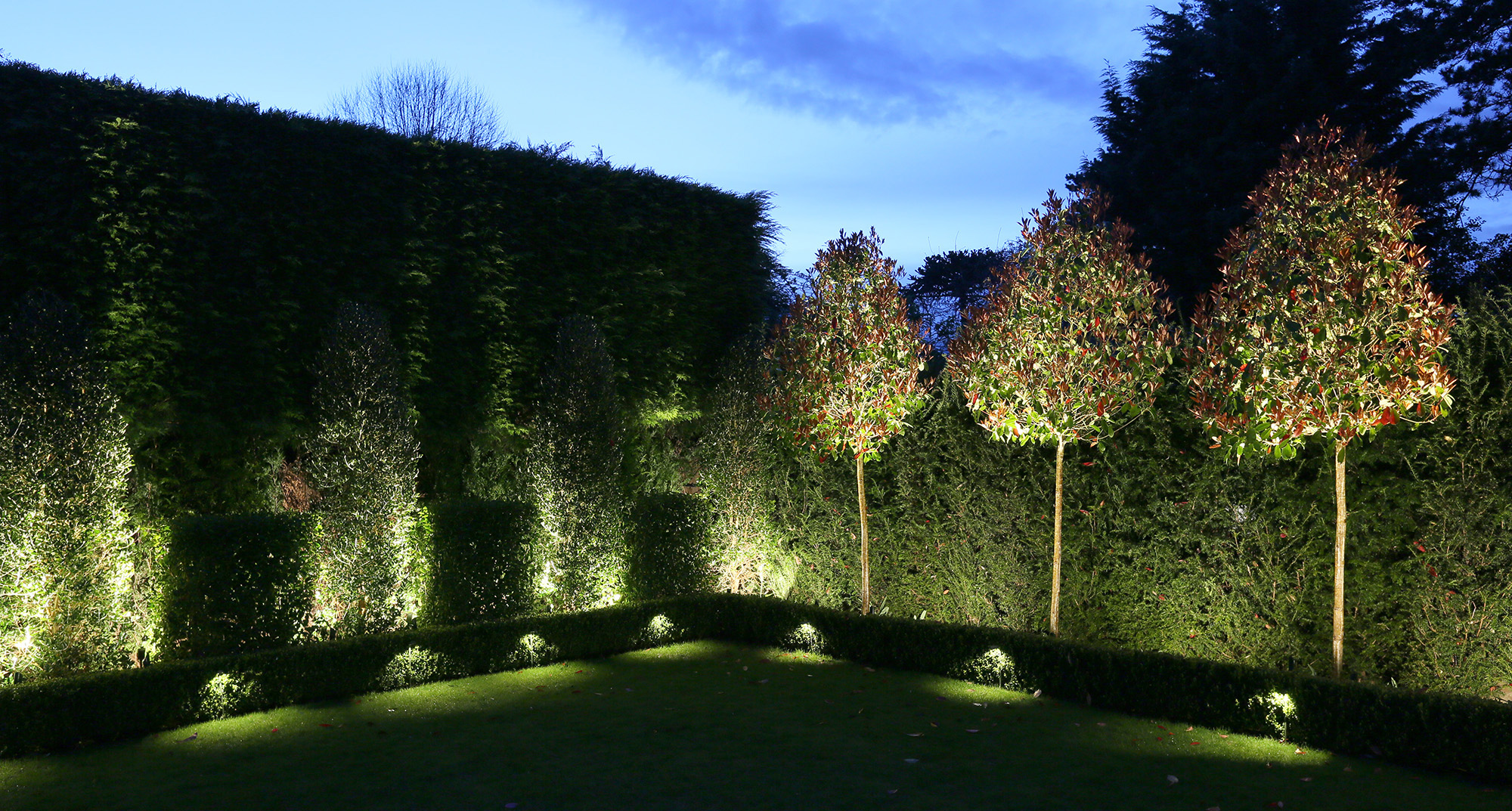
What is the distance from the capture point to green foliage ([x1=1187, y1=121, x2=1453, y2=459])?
6.57 meters

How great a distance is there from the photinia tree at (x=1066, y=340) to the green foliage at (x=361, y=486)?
5437mm

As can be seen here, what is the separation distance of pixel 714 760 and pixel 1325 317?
4.98 meters

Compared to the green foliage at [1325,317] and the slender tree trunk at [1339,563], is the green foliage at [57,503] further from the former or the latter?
the slender tree trunk at [1339,563]

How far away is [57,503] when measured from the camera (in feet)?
25.2

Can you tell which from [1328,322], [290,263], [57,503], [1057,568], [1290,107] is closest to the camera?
[1328,322]

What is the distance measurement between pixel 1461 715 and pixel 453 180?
10513 millimetres

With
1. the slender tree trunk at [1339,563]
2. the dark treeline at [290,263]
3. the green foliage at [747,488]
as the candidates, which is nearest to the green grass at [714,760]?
the slender tree trunk at [1339,563]

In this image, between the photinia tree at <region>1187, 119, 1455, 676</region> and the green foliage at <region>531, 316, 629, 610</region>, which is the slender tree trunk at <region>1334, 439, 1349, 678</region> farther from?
the green foliage at <region>531, 316, 629, 610</region>

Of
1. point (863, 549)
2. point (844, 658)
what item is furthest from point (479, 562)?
point (863, 549)

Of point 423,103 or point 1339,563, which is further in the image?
point 423,103

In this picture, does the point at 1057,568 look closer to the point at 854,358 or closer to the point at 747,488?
the point at 854,358

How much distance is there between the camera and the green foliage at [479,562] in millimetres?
9969

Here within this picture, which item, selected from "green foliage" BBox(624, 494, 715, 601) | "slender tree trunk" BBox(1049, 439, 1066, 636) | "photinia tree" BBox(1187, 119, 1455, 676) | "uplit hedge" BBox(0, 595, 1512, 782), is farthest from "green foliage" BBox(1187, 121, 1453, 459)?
"green foliage" BBox(624, 494, 715, 601)

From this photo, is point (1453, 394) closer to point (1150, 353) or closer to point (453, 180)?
point (1150, 353)
